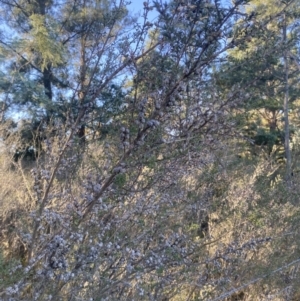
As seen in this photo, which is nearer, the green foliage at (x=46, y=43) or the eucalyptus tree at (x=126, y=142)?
the eucalyptus tree at (x=126, y=142)

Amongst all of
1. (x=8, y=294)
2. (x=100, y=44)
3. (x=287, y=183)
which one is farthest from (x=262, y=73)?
(x=287, y=183)

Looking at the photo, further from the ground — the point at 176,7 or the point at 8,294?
the point at 176,7

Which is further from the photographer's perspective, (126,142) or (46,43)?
(46,43)

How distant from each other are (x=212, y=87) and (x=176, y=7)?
44cm

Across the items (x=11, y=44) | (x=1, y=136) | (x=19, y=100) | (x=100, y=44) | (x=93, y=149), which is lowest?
(x=93, y=149)

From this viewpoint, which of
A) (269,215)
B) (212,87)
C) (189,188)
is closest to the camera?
(212,87)

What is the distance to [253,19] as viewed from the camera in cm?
191

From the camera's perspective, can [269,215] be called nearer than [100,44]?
No

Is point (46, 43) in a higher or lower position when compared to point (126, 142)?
higher

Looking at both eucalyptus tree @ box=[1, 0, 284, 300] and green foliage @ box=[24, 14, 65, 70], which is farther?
green foliage @ box=[24, 14, 65, 70]

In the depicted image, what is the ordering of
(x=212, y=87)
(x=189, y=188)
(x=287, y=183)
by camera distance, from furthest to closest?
(x=287, y=183), (x=189, y=188), (x=212, y=87)

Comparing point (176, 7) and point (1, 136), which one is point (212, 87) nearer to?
point (176, 7)

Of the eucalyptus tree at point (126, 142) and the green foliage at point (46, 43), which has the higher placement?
the green foliage at point (46, 43)

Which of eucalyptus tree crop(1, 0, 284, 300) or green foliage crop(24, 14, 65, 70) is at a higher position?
green foliage crop(24, 14, 65, 70)
